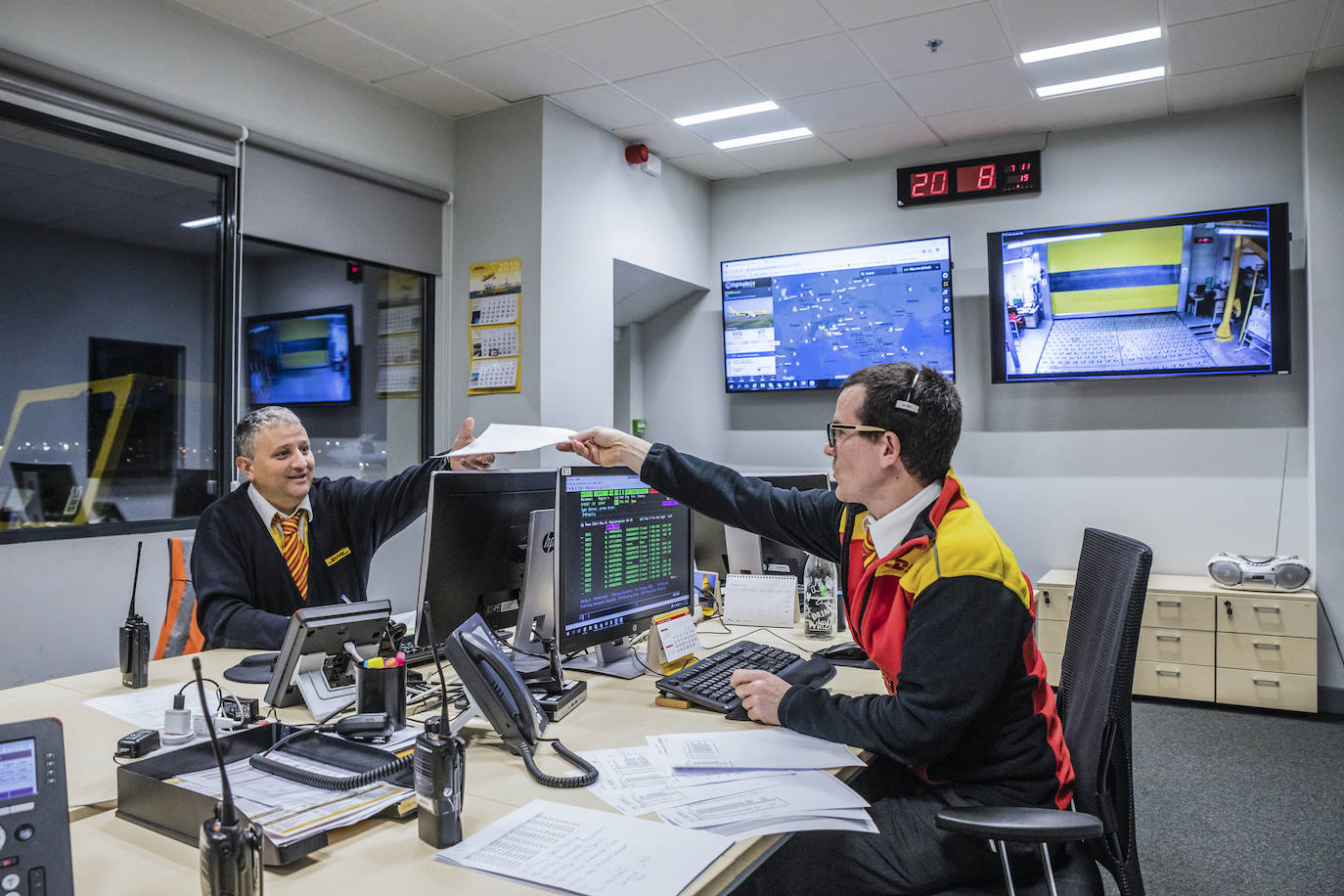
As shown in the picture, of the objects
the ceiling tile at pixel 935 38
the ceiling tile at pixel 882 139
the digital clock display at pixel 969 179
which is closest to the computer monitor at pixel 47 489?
the ceiling tile at pixel 935 38

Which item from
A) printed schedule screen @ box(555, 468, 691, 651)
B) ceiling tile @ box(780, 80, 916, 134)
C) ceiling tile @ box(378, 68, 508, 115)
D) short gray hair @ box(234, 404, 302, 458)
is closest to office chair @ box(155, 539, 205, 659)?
short gray hair @ box(234, 404, 302, 458)

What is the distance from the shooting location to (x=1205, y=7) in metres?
3.20

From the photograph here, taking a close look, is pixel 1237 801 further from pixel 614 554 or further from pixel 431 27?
pixel 431 27

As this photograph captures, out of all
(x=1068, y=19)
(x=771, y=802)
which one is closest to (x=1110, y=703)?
(x=771, y=802)

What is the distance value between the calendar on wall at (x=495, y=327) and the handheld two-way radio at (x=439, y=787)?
3111mm

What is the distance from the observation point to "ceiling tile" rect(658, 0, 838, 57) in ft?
10.5

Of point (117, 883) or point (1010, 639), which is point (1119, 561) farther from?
point (117, 883)

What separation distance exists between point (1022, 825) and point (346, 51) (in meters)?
3.65

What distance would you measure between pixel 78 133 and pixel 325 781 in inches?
107

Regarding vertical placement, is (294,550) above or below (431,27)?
below

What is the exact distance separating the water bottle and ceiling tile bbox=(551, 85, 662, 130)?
2.60 m

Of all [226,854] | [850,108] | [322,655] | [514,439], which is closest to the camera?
[226,854]

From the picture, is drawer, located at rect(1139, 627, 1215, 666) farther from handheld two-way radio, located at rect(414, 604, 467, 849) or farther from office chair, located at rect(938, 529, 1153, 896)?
handheld two-way radio, located at rect(414, 604, 467, 849)

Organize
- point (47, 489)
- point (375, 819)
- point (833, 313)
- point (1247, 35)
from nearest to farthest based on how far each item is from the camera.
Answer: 1. point (375, 819)
2. point (47, 489)
3. point (1247, 35)
4. point (833, 313)
